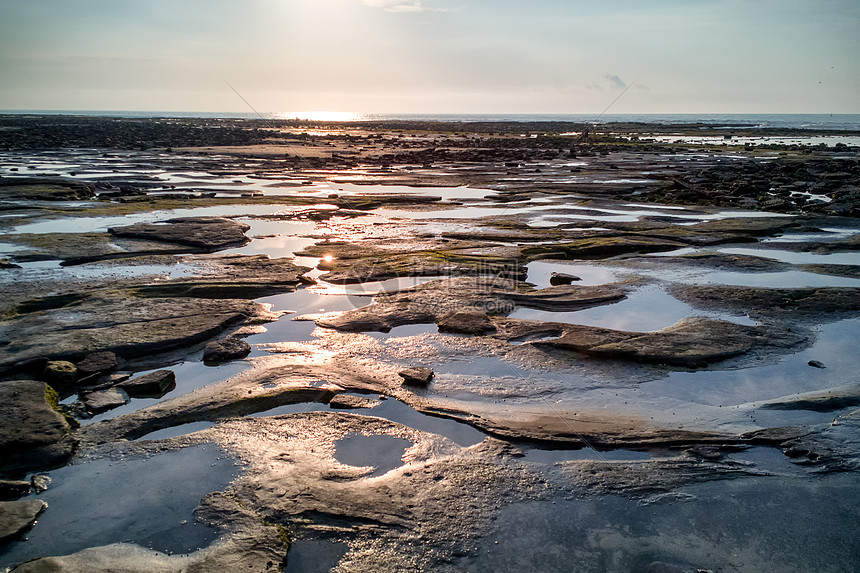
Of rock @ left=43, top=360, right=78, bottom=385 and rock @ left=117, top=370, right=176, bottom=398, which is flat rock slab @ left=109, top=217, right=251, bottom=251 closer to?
rock @ left=43, top=360, right=78, bottom=385

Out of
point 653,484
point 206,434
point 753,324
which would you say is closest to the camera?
point 653,484

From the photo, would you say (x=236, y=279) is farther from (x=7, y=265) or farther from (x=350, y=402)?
(x=350, y=402)

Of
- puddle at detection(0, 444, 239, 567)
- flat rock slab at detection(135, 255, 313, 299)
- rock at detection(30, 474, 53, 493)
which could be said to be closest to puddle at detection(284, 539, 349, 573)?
puddle at detection(0, 444, 239, 567)

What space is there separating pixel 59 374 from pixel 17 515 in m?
2.51

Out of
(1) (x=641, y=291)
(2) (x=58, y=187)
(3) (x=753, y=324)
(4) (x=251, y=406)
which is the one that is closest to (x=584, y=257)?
(1) (x=641, y=291)

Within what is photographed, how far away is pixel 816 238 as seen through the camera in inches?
568

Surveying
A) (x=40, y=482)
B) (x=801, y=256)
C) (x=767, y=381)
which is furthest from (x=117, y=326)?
(x=801, y=256)

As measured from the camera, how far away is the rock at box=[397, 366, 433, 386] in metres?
6.64

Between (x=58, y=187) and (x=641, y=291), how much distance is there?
832 inches

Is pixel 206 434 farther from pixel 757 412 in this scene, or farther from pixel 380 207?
pixel 380 207

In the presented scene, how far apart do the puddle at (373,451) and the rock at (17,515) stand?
2288 mm

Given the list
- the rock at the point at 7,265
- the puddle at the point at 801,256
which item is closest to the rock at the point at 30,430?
the rock at the point at 7,265

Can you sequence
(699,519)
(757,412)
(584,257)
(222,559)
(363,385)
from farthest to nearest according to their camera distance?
(584,257) → (363,385) → (757,412) → (699,519) → (222,559)

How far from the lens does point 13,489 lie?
469cm
